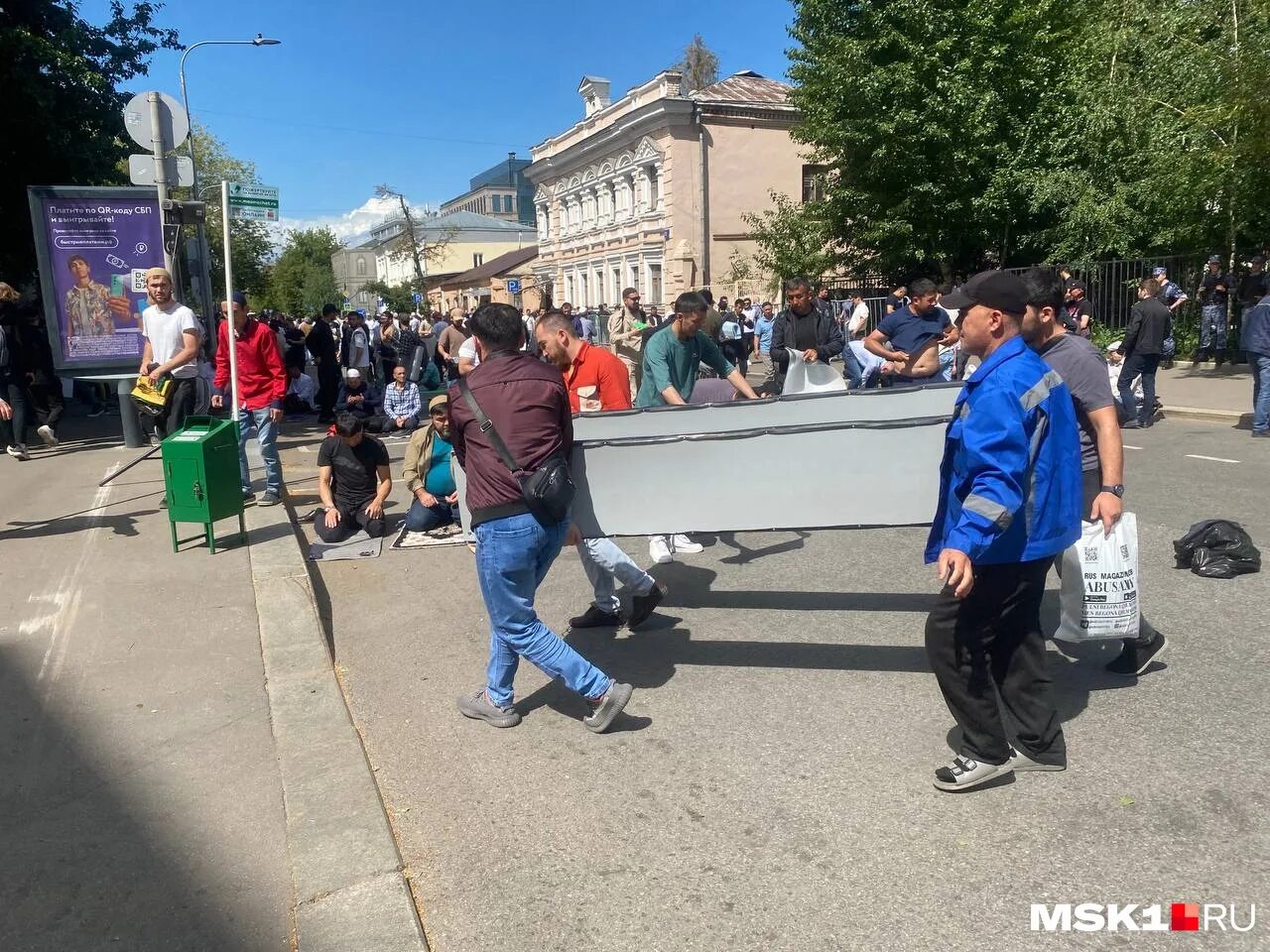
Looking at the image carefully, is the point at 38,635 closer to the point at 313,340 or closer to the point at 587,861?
the point at 587,861

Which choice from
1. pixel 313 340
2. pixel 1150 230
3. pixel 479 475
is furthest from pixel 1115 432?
pixel 1150 230

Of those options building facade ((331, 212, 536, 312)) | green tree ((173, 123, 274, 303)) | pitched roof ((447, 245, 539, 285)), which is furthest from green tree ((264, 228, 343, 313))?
green tree ((173, 123, 274, 303))

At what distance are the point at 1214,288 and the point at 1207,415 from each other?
5.52m

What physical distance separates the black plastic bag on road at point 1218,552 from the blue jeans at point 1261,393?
5.70 metres

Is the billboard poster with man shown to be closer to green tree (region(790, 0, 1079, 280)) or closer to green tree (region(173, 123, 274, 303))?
green tree (region(790, 0, 1079, 280))

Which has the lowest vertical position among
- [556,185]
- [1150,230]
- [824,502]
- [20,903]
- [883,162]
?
[20,903]

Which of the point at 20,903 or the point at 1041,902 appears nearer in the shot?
the point at 1041,902

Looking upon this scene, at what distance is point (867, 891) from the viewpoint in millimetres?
2859

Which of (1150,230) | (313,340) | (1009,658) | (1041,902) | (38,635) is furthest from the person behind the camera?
(1150,230)

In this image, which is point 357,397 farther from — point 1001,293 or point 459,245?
point 459,245

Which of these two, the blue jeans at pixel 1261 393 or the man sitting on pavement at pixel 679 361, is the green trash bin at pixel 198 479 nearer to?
the man sitting on pavement at pixel 679 361

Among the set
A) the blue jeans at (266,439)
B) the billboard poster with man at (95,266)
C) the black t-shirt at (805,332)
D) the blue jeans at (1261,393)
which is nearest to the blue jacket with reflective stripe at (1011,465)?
the black t-shirt at (805,332)

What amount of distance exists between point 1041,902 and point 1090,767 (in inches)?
35.4

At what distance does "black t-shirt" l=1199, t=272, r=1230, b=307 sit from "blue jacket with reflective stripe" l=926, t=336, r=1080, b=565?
52.6 feet
